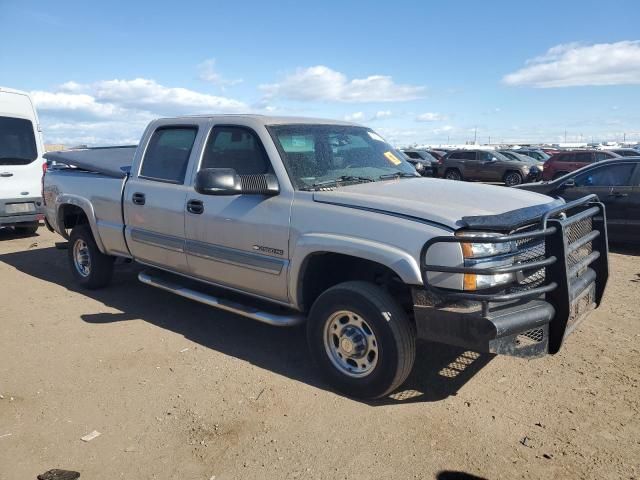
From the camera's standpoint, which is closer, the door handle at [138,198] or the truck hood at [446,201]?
the truck hood at [446,201]

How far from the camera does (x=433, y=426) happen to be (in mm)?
3439

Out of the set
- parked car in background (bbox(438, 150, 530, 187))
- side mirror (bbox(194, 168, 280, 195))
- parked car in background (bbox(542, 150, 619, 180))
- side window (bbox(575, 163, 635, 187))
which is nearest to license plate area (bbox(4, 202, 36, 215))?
side mirror (bbox(194, 168, 280, 195))

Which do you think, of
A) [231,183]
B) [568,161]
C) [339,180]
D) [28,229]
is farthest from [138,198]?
[568,161]

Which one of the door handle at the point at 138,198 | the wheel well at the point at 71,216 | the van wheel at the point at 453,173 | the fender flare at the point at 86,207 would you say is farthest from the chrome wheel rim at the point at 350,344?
the van wheel at the point at 453,173

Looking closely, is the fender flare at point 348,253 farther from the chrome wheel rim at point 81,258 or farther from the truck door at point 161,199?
the chrome wheel rim at point 81,258

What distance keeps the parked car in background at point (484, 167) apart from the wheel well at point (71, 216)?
63.3 feet

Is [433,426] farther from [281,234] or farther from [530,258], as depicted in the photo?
[281,234]

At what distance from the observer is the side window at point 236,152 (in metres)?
4.40

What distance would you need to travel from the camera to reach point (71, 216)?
680cm

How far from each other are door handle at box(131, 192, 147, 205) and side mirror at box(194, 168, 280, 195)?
1465 mm

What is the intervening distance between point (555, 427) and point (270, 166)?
2.69 metres

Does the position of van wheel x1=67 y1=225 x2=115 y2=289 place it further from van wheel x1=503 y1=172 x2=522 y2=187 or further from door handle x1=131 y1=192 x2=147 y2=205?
van wheel x1=503 y1=172 x2=522 y2=187

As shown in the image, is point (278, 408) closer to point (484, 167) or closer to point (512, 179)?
point (512, 179)

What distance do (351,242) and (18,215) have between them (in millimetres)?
8133
